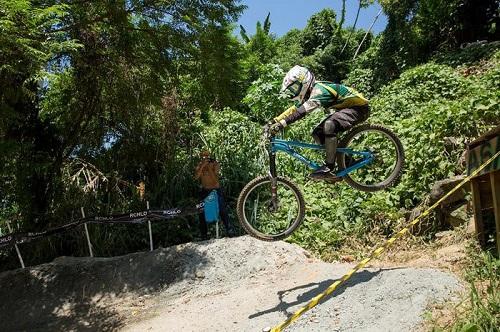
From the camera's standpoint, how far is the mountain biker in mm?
5910

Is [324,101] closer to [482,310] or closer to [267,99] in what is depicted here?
[482,310]

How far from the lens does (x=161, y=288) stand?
9.23 metres

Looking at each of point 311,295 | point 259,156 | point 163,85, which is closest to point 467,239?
point 311,295

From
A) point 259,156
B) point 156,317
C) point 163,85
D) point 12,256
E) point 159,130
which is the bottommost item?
point 156,317

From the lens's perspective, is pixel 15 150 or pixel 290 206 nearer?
pixel 290 206

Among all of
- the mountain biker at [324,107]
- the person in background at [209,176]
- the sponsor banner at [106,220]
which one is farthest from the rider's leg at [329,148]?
the sponsor banner at [106,220]

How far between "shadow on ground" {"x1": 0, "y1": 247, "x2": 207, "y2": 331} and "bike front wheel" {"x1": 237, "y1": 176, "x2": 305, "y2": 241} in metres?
1.40

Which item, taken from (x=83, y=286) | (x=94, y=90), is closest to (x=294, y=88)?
(x=83, y=286)

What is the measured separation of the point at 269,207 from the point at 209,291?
3.20m

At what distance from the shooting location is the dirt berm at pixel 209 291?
6.06m

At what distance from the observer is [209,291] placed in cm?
883

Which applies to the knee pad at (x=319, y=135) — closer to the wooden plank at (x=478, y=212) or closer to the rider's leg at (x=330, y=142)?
the rider's leg at (x=330, y=142)

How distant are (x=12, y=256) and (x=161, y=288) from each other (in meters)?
4.28

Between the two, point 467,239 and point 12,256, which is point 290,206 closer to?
point 467,239
